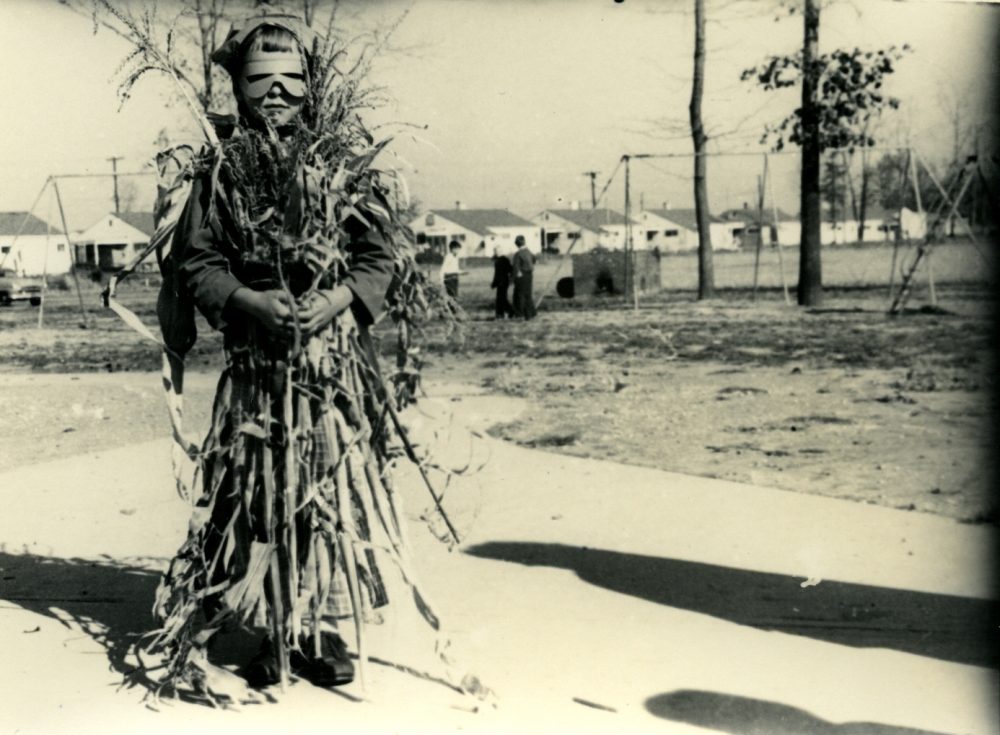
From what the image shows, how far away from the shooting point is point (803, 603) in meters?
4.09

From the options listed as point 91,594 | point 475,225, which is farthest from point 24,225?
point 475,225

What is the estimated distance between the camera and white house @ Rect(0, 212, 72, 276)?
42.6ft

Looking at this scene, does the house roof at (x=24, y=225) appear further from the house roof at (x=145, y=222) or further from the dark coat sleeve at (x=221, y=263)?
the dark coat sleeve at (x=221, y=263)

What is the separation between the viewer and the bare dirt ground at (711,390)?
7.07 metres

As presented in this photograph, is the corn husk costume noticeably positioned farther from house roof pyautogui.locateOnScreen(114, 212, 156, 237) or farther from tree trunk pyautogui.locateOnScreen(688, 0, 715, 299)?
tree trunk pyautogui.locateOnScreen(688, 0, 715, 299)

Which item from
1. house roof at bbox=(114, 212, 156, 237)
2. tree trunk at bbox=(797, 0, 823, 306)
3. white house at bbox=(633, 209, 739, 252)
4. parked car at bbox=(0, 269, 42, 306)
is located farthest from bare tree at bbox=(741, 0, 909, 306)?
white house at bbox=(633, 209, 739, 252)

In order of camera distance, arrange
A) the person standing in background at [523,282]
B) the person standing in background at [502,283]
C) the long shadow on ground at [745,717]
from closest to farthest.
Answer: the long shadow on ground at [745,717], the person standing in background at [523,282], the person standing in background at [502,283]

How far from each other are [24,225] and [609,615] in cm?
1202

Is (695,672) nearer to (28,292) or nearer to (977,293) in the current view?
Result: (977,293)

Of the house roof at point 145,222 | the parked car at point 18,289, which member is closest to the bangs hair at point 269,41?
the house roof at point 145,222

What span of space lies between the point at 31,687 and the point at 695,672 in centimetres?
208

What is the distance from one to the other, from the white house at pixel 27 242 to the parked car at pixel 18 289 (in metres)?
0.25

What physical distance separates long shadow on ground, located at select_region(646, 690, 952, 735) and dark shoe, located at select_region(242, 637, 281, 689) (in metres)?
1.13

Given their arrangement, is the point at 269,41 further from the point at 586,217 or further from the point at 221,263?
the point at 586,217
